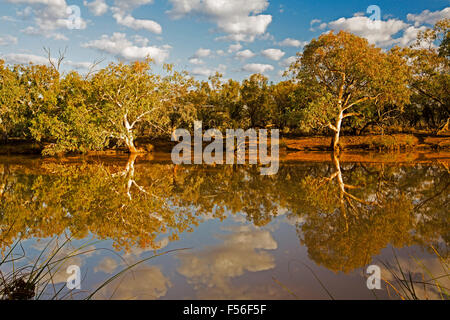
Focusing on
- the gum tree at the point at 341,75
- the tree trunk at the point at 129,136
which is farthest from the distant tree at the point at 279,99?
the tree trunk at the point at 129,136

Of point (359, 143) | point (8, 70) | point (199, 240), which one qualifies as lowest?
point (199, 240)

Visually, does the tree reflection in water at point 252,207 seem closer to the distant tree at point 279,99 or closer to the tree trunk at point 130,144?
the tree trunk at point 130,144

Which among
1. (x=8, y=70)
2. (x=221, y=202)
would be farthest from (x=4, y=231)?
(x=8, y=70)

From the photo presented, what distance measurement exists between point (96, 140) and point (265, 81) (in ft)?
80.0

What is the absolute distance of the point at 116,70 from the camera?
95.0ft

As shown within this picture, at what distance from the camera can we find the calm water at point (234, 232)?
170 inches

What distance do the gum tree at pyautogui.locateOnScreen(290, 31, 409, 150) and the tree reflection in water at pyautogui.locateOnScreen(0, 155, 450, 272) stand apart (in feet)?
47.8

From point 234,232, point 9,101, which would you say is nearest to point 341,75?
point 234,232

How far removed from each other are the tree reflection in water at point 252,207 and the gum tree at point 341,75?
1457cm

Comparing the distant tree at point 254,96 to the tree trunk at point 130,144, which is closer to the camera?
the tree trunk at point 130,144

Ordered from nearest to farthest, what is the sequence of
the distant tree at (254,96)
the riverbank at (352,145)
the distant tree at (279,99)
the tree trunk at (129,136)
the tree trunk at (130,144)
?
the tree trunk at (129,136), the riverbank at (352,145), the tree trunk at (130,144), the distant tree at (254,96), the distant tree at (279,99)

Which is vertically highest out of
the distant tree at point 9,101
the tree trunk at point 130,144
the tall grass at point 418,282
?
the distant tree at point 9,101

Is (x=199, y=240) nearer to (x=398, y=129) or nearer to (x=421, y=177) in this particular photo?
(x=421, y=177)
